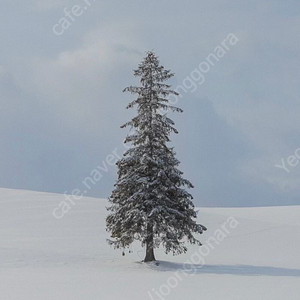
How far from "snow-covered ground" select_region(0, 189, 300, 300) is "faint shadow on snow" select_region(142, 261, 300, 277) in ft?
0.18

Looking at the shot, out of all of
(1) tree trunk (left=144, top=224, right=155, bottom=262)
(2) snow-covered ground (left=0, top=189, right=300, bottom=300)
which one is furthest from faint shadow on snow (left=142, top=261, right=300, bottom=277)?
(1) tree trunk (left=144, top=224, right=155, bottom=262)

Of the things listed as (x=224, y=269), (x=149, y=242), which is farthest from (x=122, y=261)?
(x=224, y=269)

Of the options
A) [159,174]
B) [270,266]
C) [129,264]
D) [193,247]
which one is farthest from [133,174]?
[193,247]

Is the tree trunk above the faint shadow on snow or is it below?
above

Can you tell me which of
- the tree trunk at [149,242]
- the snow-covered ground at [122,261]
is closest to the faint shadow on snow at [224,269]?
the snow-covered ground at [122,261]

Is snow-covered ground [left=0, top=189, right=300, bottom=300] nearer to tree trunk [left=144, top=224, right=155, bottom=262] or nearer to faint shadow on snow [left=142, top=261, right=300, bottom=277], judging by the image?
faint shadow on snow [left=142, top=261, right=300, bottom=277]

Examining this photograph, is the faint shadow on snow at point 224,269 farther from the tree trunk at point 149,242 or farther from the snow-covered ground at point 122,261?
the tree trunk at point 149,242

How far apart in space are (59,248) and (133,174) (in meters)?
8.75

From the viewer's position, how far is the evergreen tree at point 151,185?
80.7 ft

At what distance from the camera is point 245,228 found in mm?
44594

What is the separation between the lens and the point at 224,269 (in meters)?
25.2

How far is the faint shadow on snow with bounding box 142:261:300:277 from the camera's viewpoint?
23.7 m

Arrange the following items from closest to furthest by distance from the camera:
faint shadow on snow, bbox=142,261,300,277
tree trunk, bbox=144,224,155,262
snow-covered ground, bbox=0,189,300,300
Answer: snow-covered ground, bbox=0,189,300,300
faint shadow on snow, bbox=142,261,300,277
tree trunk, bbox=144,224,155,262

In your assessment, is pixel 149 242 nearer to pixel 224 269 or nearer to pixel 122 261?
pixel 122 261
